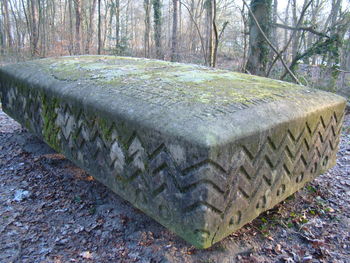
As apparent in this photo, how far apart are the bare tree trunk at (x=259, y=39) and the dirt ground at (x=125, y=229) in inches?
182

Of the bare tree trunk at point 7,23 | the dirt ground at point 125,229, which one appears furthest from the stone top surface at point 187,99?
the bare tree trunk at point 7,23

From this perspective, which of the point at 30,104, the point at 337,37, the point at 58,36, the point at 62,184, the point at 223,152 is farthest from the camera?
the point at 58,36

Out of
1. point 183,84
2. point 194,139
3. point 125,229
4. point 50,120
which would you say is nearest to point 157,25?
point 50,120

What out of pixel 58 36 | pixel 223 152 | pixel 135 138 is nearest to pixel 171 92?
pixel 135 138

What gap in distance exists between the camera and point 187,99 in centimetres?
177

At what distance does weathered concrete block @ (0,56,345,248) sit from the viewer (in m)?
1.44

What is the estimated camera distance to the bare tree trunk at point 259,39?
6.93 m

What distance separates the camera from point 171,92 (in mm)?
1952

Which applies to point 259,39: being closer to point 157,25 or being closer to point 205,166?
point 205,166

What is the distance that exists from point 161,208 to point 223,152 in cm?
47

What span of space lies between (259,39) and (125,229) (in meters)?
6.03

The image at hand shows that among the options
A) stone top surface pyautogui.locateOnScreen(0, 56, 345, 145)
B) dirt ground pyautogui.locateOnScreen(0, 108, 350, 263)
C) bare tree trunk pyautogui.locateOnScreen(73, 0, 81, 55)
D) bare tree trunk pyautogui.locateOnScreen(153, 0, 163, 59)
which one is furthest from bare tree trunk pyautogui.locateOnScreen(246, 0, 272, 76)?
bare tree trunk pyautogui.locateOnScreen(153, 0, 163, 59)

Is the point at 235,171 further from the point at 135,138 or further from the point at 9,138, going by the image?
the point at 9,138

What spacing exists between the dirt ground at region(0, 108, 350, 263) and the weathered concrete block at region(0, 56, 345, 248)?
0.28 m
